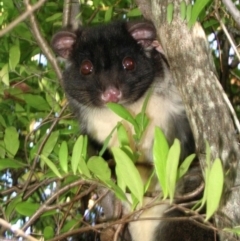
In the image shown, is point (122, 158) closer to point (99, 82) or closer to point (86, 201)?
point (99, 82)

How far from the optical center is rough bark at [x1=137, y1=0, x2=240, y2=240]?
1800 millimetres

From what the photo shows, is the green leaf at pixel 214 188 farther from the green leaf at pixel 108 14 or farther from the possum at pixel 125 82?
the green leaf at pixel 108 14

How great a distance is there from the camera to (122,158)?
1.38 metres

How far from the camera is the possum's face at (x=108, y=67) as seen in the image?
2.59 metres

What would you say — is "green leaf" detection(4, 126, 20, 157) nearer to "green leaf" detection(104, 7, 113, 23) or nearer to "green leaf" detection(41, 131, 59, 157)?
"green leaf" detection(41, 131, 59, 157)

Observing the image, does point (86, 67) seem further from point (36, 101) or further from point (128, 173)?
point (128, 173)

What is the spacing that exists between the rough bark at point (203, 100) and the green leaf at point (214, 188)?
46 centimetres

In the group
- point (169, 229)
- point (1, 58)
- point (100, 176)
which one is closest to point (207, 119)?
point (100, 176)

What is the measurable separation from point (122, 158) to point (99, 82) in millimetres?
1263

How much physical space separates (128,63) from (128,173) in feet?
4.42

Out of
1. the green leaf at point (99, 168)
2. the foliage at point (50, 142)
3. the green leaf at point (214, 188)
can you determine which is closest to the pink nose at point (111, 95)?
the foliage at point (50, 142)

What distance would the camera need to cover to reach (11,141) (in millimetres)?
2346

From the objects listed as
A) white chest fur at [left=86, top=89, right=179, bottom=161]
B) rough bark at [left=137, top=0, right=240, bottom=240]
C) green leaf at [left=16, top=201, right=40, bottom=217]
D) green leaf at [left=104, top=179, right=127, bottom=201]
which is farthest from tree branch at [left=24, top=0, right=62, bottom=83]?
green leaf at [left=104, top=179, right=127, bottom=201]

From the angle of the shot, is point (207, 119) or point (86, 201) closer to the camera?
point (207, 119)
